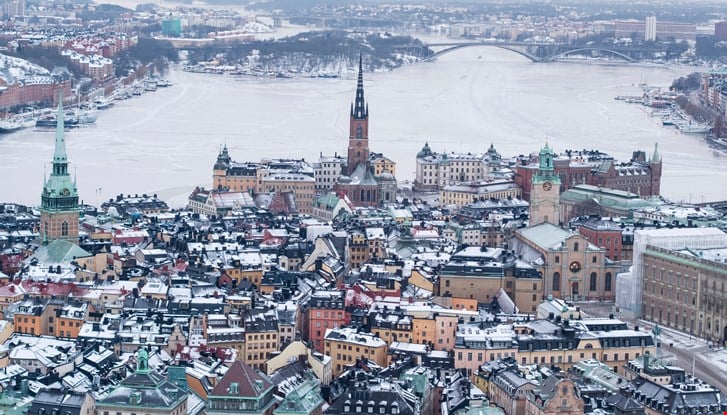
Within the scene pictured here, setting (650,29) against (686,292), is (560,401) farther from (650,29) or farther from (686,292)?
(650,29)

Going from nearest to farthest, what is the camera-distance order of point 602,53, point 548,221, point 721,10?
point 548,221 < point 602,53 < point 721,10

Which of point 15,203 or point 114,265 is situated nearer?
point 114,265

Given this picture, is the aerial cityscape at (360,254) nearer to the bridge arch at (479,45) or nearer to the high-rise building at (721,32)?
the bridge arch at (479,45)

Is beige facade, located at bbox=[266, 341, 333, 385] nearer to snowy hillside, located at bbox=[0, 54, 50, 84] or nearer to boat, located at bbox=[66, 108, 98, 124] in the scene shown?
boat, located at bbox=[66, 108, 98, 124]

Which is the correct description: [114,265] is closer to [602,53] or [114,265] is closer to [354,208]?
[354,208]

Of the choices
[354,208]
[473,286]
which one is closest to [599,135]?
[354,208]

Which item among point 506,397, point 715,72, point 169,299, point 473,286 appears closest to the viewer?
point 506,397

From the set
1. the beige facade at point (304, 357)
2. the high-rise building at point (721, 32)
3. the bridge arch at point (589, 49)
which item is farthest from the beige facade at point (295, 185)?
the high-rise building at point (721, 32)
